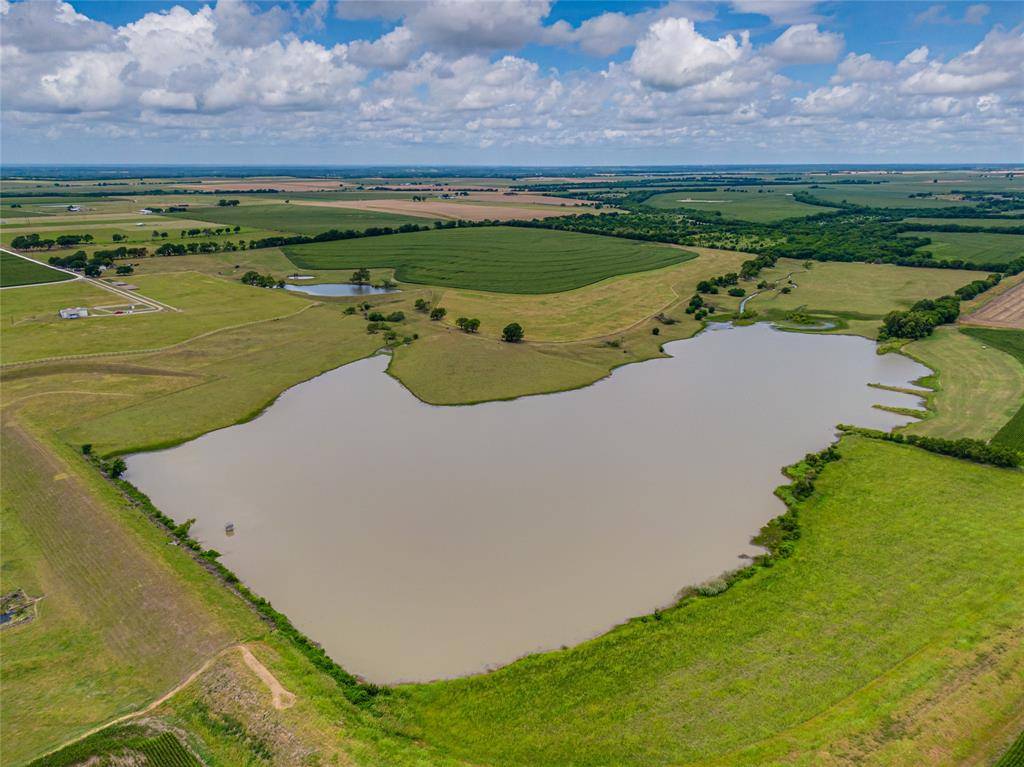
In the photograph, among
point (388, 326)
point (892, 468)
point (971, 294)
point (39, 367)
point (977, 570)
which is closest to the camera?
point (977, 570)

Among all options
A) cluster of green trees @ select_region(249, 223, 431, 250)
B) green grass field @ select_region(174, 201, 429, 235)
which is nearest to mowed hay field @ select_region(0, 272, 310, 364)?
cluster of green trees @ select_region(249, 223, 431, 250)

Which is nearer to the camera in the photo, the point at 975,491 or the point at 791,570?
the point at 791,570

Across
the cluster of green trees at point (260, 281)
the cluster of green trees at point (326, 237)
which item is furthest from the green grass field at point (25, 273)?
the cluster of green trees at point (326, 237)

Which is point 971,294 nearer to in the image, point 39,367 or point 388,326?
point 388,326

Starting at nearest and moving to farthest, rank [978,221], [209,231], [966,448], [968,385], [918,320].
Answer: [966,448] < [968,385] < [918,320] < [209,231] < [978,221]

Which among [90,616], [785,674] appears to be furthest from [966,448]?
[90,616]

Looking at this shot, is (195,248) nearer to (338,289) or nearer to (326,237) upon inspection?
(326,237)

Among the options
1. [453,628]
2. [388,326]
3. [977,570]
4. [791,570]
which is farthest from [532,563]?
[388,326]
